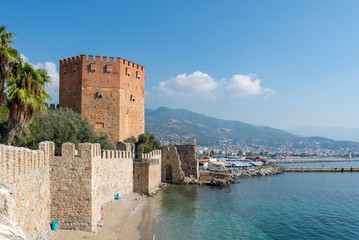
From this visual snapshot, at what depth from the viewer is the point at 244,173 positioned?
45.1 m

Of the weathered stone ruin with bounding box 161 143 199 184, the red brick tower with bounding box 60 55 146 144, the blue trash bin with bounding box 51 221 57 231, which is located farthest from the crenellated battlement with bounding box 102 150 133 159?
the weathered stone ruin with bounding box 161 143 199 184

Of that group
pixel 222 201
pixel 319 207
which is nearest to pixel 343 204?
pixel 319 207

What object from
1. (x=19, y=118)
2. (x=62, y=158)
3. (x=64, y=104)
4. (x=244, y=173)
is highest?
(x=64, y=104)

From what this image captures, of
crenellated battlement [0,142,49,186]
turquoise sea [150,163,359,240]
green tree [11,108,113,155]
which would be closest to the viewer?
crenellated battlement [0,142,49,186]

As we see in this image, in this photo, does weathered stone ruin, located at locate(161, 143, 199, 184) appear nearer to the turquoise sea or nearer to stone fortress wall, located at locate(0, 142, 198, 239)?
the turquoise sea

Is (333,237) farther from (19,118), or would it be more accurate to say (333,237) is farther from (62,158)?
(19,118)

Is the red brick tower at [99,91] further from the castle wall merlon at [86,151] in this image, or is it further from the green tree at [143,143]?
the castle wall merlon at [86,151]

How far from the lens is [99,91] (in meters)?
26.5

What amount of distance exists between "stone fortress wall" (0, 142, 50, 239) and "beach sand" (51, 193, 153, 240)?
1403 mm

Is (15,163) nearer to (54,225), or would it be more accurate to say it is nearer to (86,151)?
(86,151)

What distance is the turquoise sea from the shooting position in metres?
14.5

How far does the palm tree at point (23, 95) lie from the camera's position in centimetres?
1001

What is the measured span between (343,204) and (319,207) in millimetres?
3259

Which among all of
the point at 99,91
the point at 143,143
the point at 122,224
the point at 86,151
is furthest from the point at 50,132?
the point at 143,143
